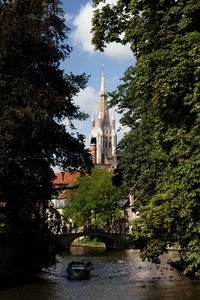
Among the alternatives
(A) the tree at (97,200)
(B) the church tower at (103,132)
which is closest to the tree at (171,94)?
(A) the tree at (97,200)

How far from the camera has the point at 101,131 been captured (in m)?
136

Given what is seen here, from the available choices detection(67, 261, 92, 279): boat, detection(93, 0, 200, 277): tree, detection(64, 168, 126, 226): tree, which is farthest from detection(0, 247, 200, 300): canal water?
detection(64, 168, 126, 226): tree

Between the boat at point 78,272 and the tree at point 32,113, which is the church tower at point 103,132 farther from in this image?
the tree at point 32,113

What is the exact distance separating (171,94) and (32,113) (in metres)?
5.67

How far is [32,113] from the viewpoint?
14.9m

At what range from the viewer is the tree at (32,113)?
15.1 m

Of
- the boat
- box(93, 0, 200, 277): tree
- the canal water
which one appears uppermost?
box(93, 0, 200, 277): tree

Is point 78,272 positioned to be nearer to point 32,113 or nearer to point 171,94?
point 32,113

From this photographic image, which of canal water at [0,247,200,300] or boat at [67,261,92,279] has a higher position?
boat at [67,261,92,279]

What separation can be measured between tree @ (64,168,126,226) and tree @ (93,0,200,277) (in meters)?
34.7

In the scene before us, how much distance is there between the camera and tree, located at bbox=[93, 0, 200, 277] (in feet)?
39.9

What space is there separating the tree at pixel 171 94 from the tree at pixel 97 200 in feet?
114

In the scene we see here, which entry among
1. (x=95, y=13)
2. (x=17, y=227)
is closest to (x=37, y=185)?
(x=17, y=227)

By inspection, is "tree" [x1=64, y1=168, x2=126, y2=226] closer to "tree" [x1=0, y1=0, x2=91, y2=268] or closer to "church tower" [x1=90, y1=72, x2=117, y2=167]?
"tree" [x1=0, y1=0, x2=91, y2=268]
